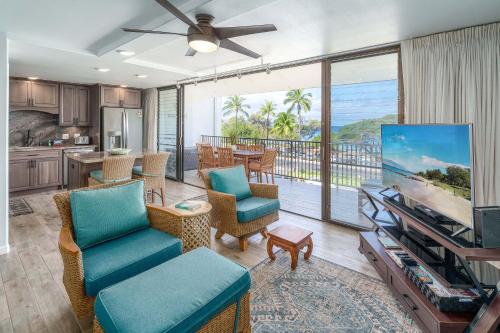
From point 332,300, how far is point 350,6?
2.39 meters

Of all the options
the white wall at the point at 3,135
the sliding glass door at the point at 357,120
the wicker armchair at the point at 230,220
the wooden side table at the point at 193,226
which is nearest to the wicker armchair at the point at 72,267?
the wooden side table at the point at 193,226

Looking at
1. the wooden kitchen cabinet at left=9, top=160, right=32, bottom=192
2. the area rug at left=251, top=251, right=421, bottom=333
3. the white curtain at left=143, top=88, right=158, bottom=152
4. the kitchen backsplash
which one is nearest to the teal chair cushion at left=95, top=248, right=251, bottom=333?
the area rug at left=251, top=251, right=421, bottom=333

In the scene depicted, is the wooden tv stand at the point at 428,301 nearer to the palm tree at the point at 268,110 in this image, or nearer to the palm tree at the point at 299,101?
the palm tree at the point at 299,101

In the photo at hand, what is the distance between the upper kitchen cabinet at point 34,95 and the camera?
5301 mm

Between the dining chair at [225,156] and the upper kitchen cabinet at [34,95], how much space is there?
12.0 feet

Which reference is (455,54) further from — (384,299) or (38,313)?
(38,313)

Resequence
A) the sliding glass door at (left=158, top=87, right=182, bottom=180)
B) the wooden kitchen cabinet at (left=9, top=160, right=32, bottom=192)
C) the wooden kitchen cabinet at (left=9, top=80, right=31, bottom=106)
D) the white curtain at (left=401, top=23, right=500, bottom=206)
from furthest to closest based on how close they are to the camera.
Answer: the sliding glass door at (left=158, top=87, right=182, bottom=180)
the wooden kitchen cabinet at (left=9, top=80, right=31, bottom=106)
the wooden kitchen cabinet at (left=9, top=160, right=32, bottom=192)
the white curtain at (left=401, top=23, right=500, bottom=206)

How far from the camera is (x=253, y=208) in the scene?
2.94 meters

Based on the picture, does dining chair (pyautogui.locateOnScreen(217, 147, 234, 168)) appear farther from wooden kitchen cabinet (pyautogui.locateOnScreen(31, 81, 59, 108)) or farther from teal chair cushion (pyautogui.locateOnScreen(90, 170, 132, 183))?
wooden kitchen cabinet (pyautogui.locateOnScreen(31, 81, 59, 108))

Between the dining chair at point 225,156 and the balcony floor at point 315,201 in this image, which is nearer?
the balcony floor at point 315,201

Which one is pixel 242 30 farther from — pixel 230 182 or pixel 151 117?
pixel 151 117

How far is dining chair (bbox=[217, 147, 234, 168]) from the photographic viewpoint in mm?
5520

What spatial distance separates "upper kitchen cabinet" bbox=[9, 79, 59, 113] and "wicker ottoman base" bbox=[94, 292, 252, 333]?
19.1ft

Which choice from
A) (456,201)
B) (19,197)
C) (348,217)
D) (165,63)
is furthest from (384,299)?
(19,197)
